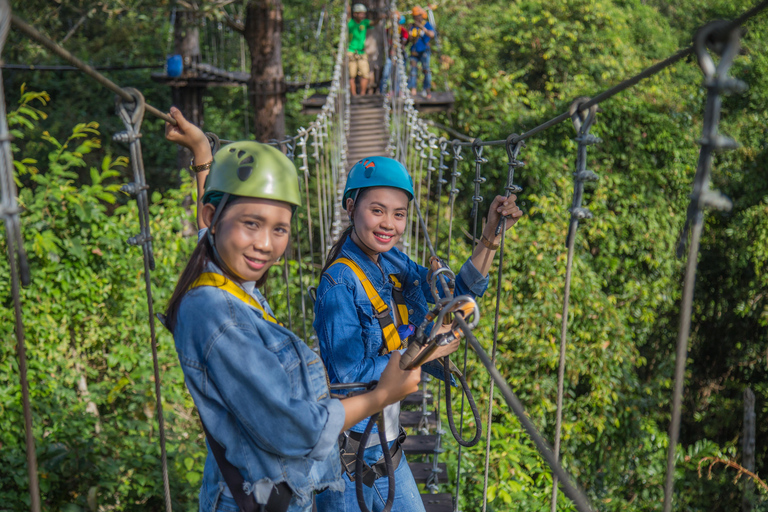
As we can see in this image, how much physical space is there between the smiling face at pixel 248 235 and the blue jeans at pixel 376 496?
1.81 ft

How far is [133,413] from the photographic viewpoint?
11.3ft

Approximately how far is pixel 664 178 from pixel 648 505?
10.8ft

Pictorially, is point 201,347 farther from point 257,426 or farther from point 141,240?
point 141,240

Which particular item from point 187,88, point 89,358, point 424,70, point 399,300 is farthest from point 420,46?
point 399,300

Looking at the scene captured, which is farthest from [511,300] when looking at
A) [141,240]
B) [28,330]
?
[141,240]

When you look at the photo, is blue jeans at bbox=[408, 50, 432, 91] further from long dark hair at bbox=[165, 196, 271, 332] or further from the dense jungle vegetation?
long dark hair at bbox=[165, 196, 271, 332]

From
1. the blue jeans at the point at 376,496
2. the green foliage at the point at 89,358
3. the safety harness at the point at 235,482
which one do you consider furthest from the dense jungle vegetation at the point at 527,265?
the safety harness at the point at 235,482

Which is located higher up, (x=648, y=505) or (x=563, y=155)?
(x=563, y=155)

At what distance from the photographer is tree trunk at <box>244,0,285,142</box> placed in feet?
17.5

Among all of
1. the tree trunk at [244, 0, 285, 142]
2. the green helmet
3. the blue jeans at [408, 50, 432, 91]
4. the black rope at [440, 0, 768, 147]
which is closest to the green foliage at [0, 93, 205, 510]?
the tree trunk at [244, 0, 285, 142]

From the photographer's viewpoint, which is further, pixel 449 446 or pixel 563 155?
pixel 563 155

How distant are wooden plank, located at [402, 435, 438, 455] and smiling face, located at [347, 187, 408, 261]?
1.15 metres

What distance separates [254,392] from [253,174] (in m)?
0.31

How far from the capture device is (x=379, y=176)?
1357 millimetres
